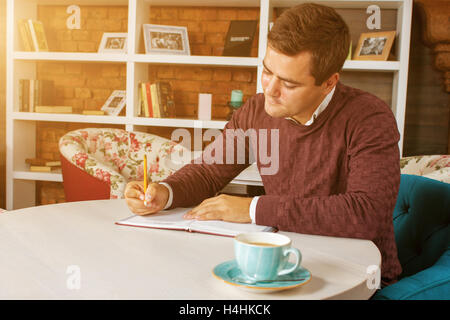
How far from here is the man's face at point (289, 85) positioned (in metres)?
1.25

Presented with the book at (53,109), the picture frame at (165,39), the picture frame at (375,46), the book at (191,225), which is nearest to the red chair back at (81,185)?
the book at (53,109)

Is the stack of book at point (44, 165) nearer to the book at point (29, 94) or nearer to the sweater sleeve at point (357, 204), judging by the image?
the book at point (29, 94)

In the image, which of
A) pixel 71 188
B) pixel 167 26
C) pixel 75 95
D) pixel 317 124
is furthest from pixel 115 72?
pixel 317 124

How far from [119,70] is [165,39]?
0.59m

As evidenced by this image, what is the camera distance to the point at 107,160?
2859 millimetres

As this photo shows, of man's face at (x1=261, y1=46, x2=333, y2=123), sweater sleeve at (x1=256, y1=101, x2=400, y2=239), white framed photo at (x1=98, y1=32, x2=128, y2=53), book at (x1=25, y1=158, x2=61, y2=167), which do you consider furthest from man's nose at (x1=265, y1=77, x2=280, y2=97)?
book at (x1=25, y1=158, x2=61, y2=167)

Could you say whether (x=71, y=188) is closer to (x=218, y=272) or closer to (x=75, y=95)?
(x=75, y=95)

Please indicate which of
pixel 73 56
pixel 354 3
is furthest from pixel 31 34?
pixel 354 3

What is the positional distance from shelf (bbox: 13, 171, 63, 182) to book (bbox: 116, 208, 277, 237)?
2490 millimetres

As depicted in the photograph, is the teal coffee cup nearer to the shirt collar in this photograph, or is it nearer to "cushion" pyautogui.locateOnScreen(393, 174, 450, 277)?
the shirt collar

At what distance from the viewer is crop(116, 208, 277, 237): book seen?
1.13m

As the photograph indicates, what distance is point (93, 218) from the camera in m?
1.26

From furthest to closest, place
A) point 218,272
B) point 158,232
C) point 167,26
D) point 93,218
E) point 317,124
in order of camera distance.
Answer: point 167,26
point 317,124
point 93,218
point 158,232
point 218,272
